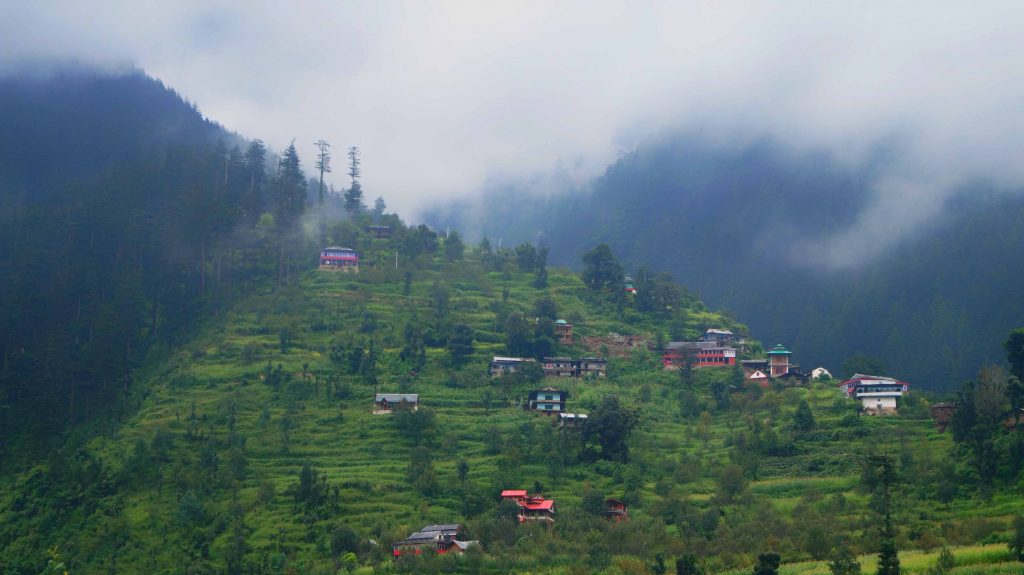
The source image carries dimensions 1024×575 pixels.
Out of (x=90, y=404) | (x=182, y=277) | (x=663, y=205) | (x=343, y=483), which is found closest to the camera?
(x=343, y=483)

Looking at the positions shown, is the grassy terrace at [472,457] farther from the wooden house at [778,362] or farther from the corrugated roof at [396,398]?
the wooden house at [778,362]

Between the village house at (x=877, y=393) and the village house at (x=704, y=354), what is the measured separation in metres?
11.4

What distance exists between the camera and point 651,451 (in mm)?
55938

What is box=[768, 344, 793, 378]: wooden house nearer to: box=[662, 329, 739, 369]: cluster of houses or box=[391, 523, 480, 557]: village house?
box=[662, 329, 739, 369]: cluster of houses

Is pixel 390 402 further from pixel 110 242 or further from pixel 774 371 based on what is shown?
pixel 110 242

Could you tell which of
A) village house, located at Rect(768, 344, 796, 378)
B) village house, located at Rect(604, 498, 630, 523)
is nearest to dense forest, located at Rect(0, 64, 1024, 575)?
village house, located at Rect(604, 498, 630, 523)

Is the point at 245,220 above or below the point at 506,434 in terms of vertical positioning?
above

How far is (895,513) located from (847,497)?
3866 millimetres

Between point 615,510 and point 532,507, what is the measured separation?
4.14 meters

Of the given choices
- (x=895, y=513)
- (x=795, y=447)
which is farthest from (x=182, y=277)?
→ (x=895, y=513)

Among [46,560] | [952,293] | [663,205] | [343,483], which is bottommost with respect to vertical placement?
[46,560]

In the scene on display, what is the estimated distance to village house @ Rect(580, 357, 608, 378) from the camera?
68125 mm

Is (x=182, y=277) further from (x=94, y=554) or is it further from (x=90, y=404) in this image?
→ (x=94, y=554)

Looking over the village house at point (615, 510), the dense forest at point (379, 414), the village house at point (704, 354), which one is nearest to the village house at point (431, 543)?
the dense forest at point (379, 414)
